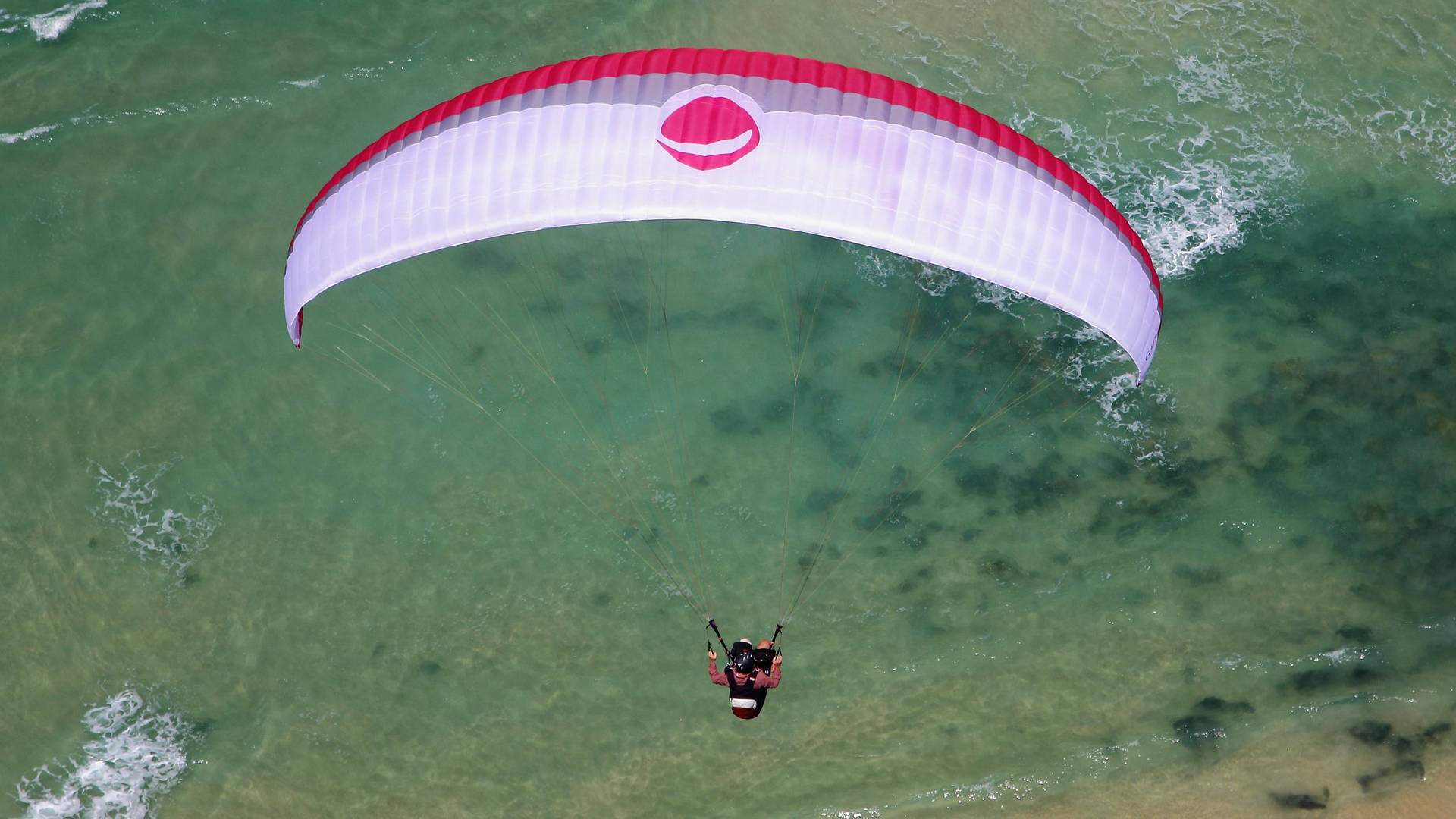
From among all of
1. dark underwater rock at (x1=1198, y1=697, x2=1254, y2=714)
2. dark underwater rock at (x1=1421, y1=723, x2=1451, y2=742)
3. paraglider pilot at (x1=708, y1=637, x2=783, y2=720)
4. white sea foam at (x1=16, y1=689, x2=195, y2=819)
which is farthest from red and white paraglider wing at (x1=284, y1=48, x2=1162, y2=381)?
dark underwater rock at (x1=1421, y1=723, x2=1451, y2=742)

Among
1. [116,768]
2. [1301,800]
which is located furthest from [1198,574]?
[116,768]

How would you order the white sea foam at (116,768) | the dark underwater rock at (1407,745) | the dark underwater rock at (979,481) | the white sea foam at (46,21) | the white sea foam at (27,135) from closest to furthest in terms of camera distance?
1. the dark underwater rock at (1407,745)
2. the white sea foam at (116,768)
3. the dark underwater rock at (979,481)
4. the white sea foam at (27,135)
5. the white sea foam at (46,21)

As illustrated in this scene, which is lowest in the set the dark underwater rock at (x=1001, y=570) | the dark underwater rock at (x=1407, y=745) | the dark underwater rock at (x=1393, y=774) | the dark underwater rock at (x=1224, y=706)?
the dark underwater rock at (x=1393, y=774)

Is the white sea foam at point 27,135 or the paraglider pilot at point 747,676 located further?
the white sea foam at point 27,135

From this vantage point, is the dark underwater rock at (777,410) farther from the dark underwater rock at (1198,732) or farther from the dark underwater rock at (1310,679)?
the dark underwater rock at (1310,679)

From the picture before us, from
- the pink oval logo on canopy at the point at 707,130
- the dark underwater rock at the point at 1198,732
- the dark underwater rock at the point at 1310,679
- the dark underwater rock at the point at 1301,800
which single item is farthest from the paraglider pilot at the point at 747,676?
the dark underwater rock at the point at 1310,679

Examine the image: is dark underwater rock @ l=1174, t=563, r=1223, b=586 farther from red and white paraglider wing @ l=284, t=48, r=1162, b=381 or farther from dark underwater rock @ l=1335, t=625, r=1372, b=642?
red and white paraglider wing @ l=284, t=48, r=1162, b=381

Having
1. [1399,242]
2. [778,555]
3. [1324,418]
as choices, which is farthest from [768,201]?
[1399,242]
